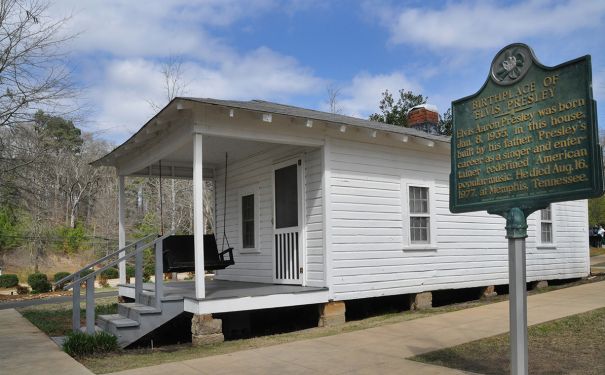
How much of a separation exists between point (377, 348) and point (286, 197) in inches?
161

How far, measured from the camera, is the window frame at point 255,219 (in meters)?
11.1

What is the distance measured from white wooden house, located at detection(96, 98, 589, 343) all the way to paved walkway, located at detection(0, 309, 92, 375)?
1033 millimetres

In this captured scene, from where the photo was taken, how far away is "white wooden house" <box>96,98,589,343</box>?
8.49 meters

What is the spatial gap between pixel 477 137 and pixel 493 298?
758 cm

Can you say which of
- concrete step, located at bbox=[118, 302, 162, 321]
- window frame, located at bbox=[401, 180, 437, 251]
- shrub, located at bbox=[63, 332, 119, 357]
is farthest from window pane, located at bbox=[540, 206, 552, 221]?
shrub, located at bbox=[63, 332, 119, 357]

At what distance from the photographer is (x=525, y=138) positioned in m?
4.37

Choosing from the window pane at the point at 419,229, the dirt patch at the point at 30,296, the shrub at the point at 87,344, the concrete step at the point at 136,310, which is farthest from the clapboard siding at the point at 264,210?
the dirt patch at the point at 30,296

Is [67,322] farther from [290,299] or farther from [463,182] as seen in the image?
[463,182]

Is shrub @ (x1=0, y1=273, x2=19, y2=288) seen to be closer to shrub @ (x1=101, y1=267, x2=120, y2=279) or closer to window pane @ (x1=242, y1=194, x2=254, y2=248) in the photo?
shrub @ (x1=101, y1=267, x2=120, y2=279)

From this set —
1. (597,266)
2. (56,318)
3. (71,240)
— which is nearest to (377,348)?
(56,318)

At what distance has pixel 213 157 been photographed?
1184 centimetres

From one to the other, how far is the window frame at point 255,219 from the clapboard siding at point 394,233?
234 cm

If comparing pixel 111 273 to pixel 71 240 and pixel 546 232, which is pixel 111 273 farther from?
pixel 546 232

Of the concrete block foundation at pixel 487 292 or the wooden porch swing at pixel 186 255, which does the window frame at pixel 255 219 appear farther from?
the concrete block foundation at pixel 487 292
